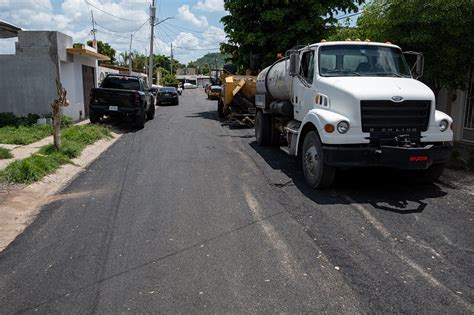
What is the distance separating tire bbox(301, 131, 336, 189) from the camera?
7.45 metres

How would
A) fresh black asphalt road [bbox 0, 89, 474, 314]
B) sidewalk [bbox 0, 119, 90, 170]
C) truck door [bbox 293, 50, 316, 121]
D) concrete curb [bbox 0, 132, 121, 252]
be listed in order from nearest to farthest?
fresh black asphalt road [bbox 0, 89, 474, 314] < concrete curb [bbox 0, 132, 121, 252] < truck door [bbox 293, 50, 316, 121] < sidewalk [bbox 0, 119, 90, 170]

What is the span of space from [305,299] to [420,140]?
14.3ft

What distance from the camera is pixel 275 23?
68.0 feet

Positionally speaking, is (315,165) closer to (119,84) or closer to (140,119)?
(140,119)

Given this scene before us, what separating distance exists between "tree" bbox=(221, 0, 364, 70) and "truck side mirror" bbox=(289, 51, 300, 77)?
10.7m

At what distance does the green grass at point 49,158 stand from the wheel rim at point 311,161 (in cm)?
494

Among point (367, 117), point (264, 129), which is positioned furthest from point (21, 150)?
point (367, 117)

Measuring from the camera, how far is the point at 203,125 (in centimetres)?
1838

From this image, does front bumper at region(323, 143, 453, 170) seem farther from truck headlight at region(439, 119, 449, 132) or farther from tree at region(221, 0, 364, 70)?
tree at region(221, 0, 364, 70)

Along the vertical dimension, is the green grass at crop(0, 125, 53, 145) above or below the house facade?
below

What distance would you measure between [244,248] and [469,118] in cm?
1120

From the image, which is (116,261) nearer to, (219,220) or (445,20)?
(219,220)

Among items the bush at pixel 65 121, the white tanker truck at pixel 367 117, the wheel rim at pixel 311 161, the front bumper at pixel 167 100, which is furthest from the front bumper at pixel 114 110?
the front bumper at pixel 167 100

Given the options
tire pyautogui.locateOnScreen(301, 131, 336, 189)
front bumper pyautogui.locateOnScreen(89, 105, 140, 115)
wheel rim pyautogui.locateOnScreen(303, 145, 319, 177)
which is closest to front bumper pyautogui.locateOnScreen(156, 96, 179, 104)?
front bumper pyautogui.locateOnScreen(89, 105, 140, 115)
